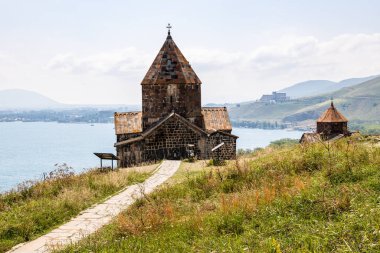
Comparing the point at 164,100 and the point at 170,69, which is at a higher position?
the point at 170,69

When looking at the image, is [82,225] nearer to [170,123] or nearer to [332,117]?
[170,123]

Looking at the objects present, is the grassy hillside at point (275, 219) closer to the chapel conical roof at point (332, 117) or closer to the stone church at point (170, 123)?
the stone church at point (170, 123)

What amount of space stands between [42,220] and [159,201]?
10.3ft

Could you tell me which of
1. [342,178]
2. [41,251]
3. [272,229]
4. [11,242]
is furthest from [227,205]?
[11,242]

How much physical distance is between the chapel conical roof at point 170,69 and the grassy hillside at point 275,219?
17.0 metres

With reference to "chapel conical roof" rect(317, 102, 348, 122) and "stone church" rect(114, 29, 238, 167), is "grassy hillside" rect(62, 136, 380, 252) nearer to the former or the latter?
"stone church" rect(114, 29, 238, 167)

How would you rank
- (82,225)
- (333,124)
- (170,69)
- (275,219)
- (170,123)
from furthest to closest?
(333,124) < (170,69) < (170,123) < (82,225) < (275,219)

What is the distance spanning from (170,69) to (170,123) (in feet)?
13.6

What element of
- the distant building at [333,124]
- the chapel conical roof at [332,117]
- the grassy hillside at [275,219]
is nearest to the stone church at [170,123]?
the grassy hillside at [275,219]

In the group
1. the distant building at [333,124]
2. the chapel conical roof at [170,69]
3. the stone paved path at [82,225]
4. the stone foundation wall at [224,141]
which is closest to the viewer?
the stone paved path at [82,225]

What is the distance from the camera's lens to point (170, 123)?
26.0 metres

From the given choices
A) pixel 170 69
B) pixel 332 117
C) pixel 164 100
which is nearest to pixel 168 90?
pixel 164 100

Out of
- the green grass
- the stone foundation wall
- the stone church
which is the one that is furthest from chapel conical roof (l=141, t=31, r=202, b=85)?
the green grass

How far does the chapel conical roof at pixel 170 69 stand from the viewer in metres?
27.0
